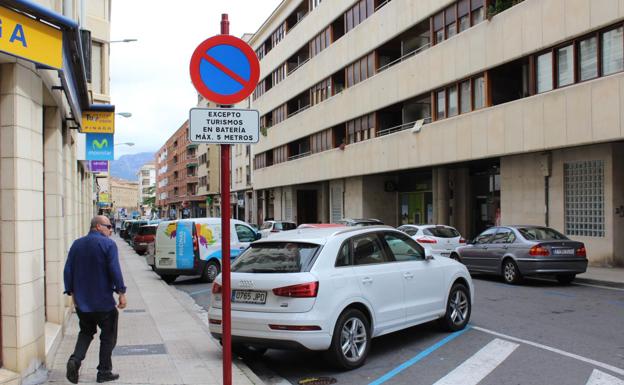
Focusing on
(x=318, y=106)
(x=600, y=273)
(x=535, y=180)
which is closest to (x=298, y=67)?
(x=318, y=106)

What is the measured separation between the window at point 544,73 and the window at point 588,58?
122 centimetres

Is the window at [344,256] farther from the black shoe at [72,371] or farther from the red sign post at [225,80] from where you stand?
the black shoe at [72,371]

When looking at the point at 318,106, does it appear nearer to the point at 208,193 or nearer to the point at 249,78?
the point at 249,78

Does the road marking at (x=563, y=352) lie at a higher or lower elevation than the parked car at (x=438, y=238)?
lower

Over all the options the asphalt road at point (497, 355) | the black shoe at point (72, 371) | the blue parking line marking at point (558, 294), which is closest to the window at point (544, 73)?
the blue parking line marking at point (558, 294)

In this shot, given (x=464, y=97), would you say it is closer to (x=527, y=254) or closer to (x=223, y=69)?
(x=527, y=254)

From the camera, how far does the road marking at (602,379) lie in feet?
19.2

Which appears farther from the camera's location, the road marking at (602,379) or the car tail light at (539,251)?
the car tail light at (539,251)

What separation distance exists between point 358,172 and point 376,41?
729cm

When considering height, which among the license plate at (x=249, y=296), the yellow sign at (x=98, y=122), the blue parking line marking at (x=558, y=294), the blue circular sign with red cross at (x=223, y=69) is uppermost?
the yellow sign at (x=98, y=122)

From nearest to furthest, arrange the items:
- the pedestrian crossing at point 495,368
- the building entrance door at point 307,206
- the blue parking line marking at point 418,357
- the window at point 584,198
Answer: the pedestrian crossing at point 495,368 → the blue parking line marking at point 418,357 → the window at point 584,198 → the building entrance door at point 307,206

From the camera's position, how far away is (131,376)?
6242mm

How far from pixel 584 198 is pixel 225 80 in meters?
16.7

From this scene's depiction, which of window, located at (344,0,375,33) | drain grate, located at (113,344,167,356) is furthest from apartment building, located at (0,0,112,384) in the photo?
window, located at (344,0,375,33)
